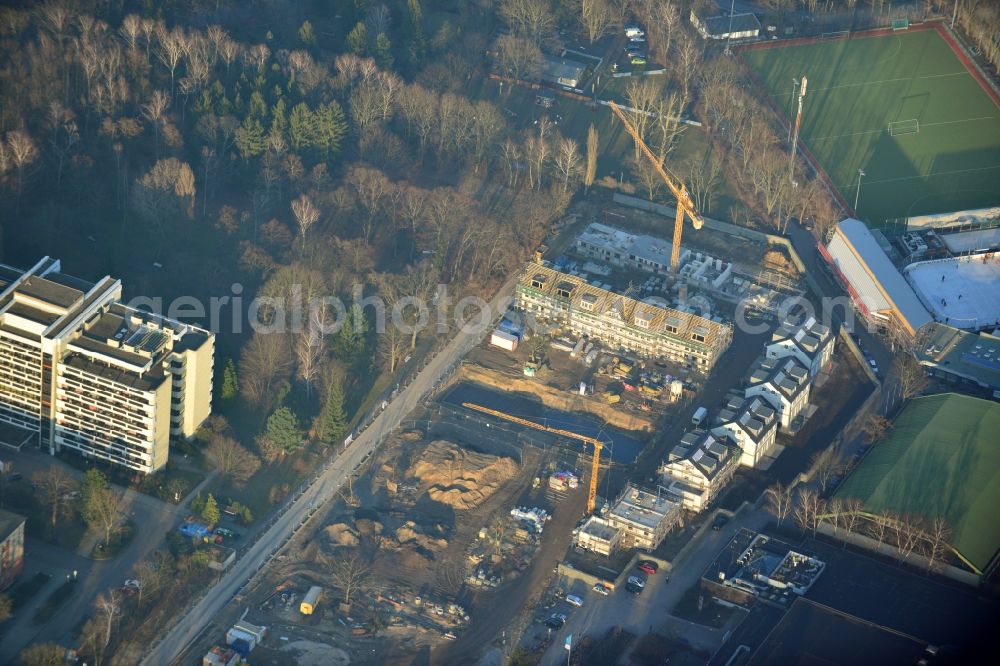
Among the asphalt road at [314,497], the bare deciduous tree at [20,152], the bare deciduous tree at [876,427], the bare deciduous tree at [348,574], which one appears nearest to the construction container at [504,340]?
the asphalt road at [314,497]

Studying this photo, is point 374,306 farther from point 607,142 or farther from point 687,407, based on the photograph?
point 607,142

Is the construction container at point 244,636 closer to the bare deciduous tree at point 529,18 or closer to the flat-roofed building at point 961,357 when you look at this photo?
the flat-roofed building at point 961,357

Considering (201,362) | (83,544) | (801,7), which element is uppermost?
(801,7)

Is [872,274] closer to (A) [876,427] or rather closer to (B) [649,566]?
(A) [876,427]

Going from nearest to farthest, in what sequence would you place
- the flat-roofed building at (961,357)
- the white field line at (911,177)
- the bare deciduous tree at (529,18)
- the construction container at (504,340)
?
1. the flat-roofed building at (961,357)
2. the construction container at (504,340)
3. the white field line at (911,177)
4. the bare deciduous tree at (529,18)

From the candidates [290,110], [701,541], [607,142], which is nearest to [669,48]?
[607,142]

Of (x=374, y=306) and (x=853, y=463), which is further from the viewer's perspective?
(x=374, y=306)
